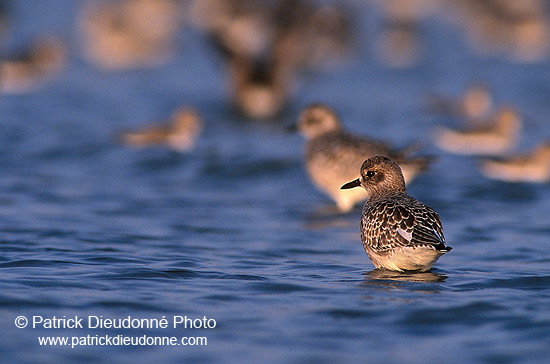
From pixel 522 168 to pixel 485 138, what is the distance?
9.76ft

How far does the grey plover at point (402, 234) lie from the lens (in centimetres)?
774

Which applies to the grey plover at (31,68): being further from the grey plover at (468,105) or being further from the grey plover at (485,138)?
the grey plover at (485,138)

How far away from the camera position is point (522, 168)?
13758 millimetres

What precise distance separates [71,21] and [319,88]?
11.2m

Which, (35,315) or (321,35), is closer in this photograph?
(35,315)

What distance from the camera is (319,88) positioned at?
78.0 feet

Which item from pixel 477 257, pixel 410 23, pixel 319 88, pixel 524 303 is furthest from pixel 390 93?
pixel 524 303

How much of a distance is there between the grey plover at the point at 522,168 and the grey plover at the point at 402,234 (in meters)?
5.33

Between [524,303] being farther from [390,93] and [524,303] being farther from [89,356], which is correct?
[390,93]

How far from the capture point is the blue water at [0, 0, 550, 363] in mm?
6258

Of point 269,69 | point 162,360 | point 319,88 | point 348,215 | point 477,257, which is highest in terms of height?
point 319,88

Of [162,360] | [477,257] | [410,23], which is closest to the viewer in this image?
[162,360]

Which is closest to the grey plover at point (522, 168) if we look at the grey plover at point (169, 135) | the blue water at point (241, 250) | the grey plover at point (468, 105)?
the blue water at point (241, 250)

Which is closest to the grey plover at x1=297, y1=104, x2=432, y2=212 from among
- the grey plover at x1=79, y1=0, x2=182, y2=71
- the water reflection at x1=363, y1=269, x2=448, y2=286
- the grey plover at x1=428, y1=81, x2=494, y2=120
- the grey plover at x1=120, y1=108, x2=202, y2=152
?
the water reflection at x1=363, y1=269, x2=448, y2=286
